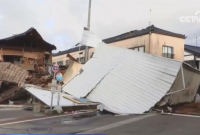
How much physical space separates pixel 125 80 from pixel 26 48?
19.0 m

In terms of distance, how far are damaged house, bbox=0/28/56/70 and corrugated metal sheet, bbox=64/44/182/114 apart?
13013 mm

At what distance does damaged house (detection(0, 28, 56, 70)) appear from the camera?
94.9 ft

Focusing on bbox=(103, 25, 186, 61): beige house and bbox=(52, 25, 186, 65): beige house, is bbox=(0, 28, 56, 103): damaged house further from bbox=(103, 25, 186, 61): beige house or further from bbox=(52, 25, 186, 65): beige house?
bbox=(103, 25, 186, 61): beige house

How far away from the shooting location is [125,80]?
48.7 ft

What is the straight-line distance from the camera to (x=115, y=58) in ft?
54.5

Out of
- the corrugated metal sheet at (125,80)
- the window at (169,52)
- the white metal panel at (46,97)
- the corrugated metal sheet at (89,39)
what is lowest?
the white metal panel at (46,97)

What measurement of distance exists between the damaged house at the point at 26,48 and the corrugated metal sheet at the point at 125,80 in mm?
13013

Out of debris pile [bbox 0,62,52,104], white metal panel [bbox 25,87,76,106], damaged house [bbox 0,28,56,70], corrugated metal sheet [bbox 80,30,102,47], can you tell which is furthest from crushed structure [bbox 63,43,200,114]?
damaged house [bbox 0,28,56,70]

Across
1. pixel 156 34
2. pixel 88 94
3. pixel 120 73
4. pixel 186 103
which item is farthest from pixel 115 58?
pixel 156 34

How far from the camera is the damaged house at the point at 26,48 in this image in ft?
94.9

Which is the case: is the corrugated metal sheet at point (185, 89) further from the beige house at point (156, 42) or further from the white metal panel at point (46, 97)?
the beige house at point (156, 42)

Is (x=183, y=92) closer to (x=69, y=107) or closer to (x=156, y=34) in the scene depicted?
(x=69, y=107)

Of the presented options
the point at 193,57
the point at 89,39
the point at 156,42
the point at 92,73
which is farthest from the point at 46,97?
the point at 193,57

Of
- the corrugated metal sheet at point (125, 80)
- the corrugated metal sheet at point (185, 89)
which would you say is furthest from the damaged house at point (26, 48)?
the corrugated metal sheet at point (185, 89)
